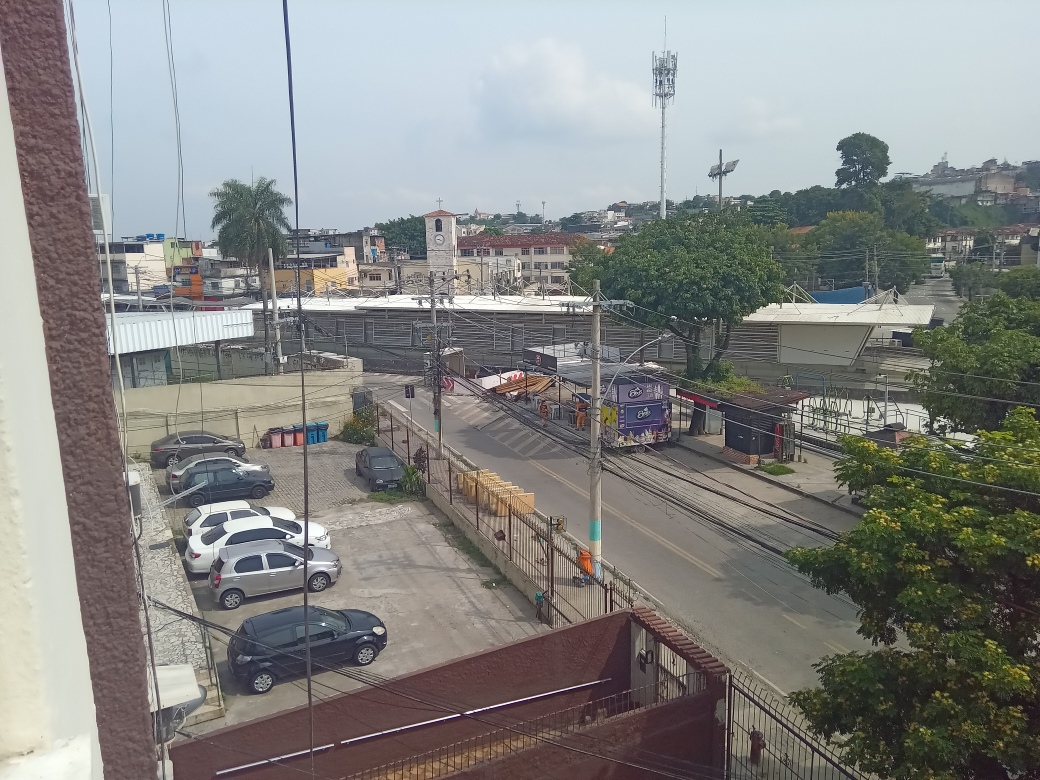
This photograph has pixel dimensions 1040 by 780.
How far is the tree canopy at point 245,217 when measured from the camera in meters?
28.6

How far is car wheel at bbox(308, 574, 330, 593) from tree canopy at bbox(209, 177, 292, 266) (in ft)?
58.7

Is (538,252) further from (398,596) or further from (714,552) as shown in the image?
(398,596)

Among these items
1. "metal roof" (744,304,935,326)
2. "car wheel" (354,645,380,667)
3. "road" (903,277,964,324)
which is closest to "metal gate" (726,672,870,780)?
"car wheel" (354,645,380,667)

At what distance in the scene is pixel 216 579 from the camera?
12.9 meters


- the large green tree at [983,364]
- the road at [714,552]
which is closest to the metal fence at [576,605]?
the road at [714,552]

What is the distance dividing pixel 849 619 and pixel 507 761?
24.7 ft

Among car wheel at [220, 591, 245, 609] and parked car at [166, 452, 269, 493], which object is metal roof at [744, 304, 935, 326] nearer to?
parked car at [166, 452, 269, 493]

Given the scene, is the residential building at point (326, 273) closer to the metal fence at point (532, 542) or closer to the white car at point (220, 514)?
the metal fence at point (532, 542)

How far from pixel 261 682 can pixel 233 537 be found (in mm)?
4242

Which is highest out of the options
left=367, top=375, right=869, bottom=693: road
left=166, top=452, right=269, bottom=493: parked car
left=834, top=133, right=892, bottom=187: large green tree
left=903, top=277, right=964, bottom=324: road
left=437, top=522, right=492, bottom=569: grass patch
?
left=834, top=133, right=892, bottom=187: large green tree

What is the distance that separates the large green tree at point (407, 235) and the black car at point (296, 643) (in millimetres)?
71578

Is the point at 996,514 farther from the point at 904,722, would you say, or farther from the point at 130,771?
the point at 130,771

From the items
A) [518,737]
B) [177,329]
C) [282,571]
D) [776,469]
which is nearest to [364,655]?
[282,571]

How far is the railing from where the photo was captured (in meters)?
8.02
